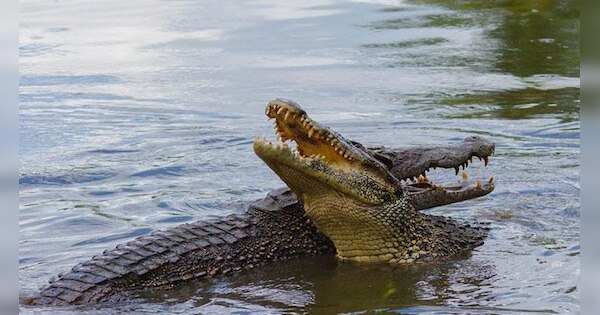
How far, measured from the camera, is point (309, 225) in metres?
5.41

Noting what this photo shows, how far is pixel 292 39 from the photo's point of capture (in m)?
12.6

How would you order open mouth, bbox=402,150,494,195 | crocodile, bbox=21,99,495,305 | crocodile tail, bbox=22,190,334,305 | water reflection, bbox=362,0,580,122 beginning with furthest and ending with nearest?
water reflection, bbox=362,0,580,122, open mouth, bbox=402,150,494,195, crocodile, bbox=21,99,495,305, crocodile tail, bbox=22,190,334,305

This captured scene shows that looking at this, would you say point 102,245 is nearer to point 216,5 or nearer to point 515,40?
point 515,40

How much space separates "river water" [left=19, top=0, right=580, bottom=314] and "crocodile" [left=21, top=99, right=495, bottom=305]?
0.43ft

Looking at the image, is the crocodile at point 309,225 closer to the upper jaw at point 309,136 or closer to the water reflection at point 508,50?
the upper jaw at point 309,136

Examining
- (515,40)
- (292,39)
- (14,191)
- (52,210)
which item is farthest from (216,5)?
(14,191)

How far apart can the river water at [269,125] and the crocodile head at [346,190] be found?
0.17m

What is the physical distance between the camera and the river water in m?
4.84

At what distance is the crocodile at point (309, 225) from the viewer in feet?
15.2

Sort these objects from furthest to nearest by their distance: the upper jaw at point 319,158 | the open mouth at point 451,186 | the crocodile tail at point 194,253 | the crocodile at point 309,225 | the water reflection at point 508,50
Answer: the water reflection at point 508,50, the open mouth at point 451,186, the upper jaw at point 319,158, the crocodile at point 309,225, the crocodile tail at point 194,253

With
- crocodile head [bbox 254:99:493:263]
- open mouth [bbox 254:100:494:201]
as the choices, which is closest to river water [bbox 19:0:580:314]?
crocodile head [bbox 254:99:493:263]

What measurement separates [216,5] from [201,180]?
8109mm

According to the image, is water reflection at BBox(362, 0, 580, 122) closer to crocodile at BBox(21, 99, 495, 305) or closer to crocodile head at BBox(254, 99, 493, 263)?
crocodile at BBox(21, 99, 495, 305)

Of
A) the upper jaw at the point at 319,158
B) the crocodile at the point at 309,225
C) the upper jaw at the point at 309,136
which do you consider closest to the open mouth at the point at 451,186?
the crocodile at the point at 309,225
